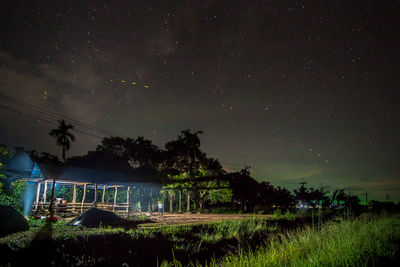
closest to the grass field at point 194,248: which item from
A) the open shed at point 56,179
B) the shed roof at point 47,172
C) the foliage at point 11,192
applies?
the foliage at point 11,192

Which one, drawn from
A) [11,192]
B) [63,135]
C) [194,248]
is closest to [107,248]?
[194,248]

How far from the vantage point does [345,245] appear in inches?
187

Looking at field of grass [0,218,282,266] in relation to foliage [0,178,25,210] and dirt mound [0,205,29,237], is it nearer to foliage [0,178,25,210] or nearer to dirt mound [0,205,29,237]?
dirt mound [0,205,29,237]

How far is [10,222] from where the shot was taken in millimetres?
10586

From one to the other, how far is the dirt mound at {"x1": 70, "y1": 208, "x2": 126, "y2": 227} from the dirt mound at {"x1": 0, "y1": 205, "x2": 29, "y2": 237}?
3.12m

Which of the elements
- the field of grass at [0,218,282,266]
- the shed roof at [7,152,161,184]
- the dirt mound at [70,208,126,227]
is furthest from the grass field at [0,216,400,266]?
the shed roof at [7,152,161,184]

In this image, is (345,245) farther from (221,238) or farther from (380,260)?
(221,238)

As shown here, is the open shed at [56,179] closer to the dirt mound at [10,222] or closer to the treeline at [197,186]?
the treeline at [197,186]

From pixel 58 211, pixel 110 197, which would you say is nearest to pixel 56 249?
pixel 58 211

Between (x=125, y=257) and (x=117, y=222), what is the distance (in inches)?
351

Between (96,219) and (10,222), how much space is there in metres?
4.51

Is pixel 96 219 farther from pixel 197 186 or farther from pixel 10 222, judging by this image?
pixel 197 186

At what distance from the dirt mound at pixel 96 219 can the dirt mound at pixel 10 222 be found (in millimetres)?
3118

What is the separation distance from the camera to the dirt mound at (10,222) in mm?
10266
